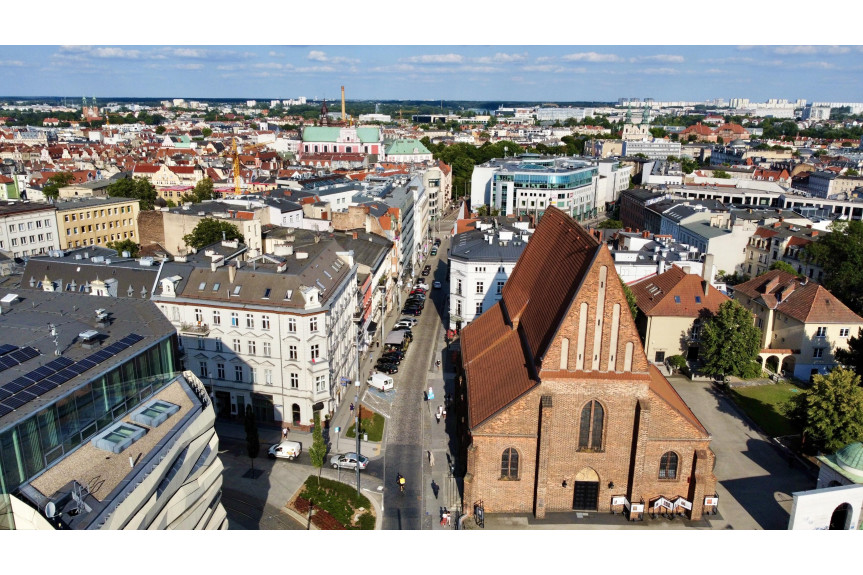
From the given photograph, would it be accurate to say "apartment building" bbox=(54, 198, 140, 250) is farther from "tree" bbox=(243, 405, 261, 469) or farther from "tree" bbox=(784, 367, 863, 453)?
"tree" bbox=(784, 367, 863, 453)

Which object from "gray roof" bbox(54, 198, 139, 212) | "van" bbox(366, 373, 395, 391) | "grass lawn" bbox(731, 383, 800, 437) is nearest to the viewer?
"grass lawn" bbox(731, 383, 800, 437)

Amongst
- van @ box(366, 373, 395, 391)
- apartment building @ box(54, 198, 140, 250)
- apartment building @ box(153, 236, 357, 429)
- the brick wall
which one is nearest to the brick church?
apartment building @ box(153, 236, 357, 429)

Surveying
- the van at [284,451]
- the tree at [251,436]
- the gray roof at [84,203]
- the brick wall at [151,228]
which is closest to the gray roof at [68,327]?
the tree at [251,436]

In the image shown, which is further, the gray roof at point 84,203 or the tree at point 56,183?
the tree at point 56,183

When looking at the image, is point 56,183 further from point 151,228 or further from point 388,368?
point 388,368

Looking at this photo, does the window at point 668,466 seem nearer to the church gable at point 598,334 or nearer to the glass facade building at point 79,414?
the church gable at point 598,334

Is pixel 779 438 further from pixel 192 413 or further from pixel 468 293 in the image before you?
pixel 192 413

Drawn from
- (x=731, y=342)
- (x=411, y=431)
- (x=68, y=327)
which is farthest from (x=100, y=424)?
(x=731, y=342)
